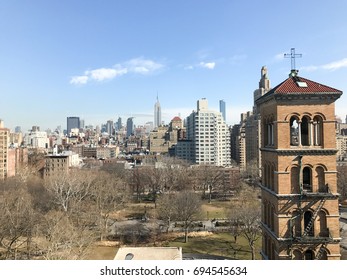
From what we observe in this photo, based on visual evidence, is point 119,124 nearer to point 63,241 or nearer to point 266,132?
point 63,241

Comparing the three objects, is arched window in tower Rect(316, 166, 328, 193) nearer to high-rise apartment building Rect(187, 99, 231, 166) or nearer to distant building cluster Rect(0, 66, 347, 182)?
distant building cluster Rect(0, 66, 347, 182)

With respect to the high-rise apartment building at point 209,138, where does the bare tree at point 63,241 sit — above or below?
below

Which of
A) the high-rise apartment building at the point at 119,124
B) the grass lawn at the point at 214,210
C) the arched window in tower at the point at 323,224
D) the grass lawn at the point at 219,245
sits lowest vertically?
the grass lawn at the point at 219,245

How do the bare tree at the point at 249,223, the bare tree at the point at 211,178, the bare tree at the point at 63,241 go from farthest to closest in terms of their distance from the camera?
the bare tree at the point at 211,178 < the bare tree at the point at 249,223 < the bare tree at the point at 63,241

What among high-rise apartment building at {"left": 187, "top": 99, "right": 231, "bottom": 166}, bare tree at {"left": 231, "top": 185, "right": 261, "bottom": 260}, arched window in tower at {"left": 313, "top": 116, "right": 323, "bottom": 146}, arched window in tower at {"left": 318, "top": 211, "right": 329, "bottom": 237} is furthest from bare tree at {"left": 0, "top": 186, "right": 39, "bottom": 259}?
high-rise apartment building at {"left": 187, "top": 99, "right": 231, "bottom": 166}

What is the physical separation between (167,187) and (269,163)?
28.0 metres

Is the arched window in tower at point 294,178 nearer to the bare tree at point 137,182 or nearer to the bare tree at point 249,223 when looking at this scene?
the bare tree at point 249,223

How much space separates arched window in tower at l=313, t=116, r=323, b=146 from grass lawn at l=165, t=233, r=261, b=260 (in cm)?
995

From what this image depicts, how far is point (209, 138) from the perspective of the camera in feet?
172

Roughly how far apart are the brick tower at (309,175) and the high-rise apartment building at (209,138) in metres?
46.0

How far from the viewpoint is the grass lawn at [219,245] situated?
15078 mm

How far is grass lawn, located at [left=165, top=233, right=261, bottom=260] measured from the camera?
15.1 meters

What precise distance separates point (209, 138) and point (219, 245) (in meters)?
36.6

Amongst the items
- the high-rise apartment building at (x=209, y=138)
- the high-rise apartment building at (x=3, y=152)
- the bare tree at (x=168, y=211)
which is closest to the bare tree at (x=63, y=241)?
the bare tree at (x=168, y=211)
